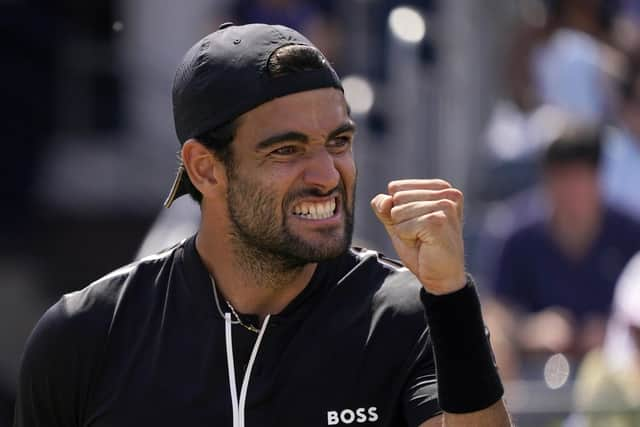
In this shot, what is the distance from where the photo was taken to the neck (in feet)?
10.9

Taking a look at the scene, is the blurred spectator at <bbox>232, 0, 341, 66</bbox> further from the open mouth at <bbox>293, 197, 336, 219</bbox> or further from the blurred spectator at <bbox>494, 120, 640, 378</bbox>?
the open mouth at <bbox>293, 197, 336, 219</bbox>

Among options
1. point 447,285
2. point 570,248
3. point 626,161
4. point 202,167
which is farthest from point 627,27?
point 447,285

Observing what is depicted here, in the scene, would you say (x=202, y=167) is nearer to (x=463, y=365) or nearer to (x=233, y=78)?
(x=233, y=78)

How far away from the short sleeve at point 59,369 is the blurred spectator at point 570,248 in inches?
151

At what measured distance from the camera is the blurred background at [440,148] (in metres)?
6.65

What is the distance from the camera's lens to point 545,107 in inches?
313

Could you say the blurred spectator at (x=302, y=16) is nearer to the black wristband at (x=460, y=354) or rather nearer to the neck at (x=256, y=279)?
the neck at (x=256, y=279)

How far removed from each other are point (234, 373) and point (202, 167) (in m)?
0.52

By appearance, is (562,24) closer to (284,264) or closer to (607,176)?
(607,176)

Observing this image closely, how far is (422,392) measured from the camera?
121 inches

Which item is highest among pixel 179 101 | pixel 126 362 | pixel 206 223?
pixel 179 101

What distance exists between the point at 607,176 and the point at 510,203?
1.74 feet

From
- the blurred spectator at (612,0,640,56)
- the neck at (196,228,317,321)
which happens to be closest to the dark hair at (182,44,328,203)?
the neck at (196,228,317,321)

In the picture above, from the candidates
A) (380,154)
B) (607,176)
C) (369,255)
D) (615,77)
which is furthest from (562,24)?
(369,255)
